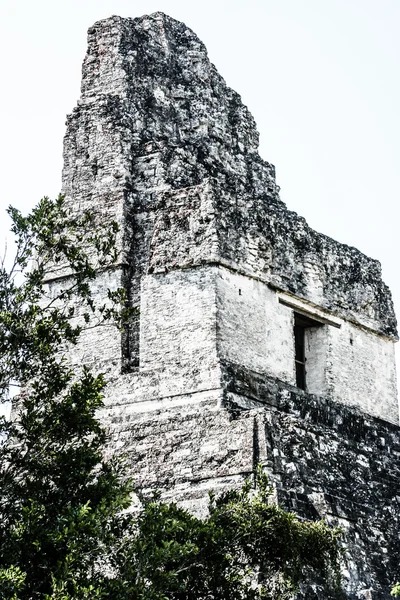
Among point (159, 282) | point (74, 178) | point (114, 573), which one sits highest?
point (74, 178)

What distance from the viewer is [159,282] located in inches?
539

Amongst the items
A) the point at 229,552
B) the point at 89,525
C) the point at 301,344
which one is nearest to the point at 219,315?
the point at 301,344

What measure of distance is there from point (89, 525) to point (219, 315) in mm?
4138

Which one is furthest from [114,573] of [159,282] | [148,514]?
[159,282]

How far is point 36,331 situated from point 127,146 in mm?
4624

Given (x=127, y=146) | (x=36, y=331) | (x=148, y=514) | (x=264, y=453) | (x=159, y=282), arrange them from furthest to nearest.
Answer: (x=127, y=146) < (x=159, y=282) < (x=264, y=453) < (x=36, y=331) < (x=148, y=514)

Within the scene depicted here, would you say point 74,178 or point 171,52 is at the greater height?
point 171,52

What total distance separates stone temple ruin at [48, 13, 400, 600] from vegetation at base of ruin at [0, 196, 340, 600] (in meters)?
0.71

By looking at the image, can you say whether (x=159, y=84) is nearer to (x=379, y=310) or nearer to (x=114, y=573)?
(x=379, y=310)

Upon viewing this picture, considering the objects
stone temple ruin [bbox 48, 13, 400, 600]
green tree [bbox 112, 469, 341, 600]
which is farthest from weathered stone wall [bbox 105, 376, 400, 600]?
green tree [bbox 112, 469, 341, 600]

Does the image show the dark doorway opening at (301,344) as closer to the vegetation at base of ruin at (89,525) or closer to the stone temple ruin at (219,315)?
the stone temple ruin at (219,315)

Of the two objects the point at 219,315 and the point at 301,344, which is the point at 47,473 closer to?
the point at 219,315

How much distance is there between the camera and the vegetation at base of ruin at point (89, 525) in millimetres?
9672

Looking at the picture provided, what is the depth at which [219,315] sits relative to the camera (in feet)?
43.4
